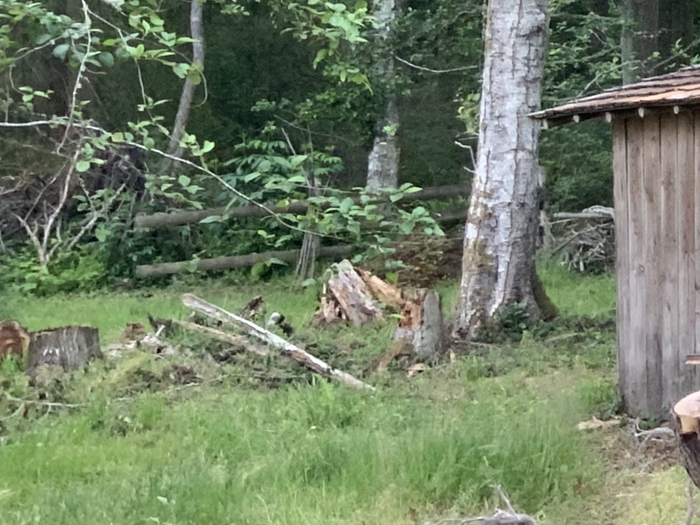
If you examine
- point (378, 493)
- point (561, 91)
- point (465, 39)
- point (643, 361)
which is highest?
point (465, 39)

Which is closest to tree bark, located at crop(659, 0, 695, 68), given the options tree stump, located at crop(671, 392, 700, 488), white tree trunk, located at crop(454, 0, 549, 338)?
white tree trunk, located at crop(454, 0, 549, 338)

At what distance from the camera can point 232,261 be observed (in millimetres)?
15086

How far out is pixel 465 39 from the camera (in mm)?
14398

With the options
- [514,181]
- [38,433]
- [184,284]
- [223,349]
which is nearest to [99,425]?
[38,433]

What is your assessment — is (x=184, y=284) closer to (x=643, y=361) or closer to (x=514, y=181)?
(x=514, y=181)

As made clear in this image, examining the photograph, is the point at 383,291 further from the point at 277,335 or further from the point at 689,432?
the point at 689,432

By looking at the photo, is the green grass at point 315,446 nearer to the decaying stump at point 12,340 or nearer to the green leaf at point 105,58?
the decaying stump at point 12,340

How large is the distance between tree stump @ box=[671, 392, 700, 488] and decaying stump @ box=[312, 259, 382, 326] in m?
6.96

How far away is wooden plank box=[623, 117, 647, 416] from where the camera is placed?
19.5 ft

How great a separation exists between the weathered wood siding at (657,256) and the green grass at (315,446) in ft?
1.56

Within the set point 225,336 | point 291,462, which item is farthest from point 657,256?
point 225,336

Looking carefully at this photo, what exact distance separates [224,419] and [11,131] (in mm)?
13383

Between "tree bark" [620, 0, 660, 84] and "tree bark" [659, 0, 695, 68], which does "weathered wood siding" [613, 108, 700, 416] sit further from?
"tree bark" [659, 0, 695, 68]

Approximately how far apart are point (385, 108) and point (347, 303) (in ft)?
21.0
